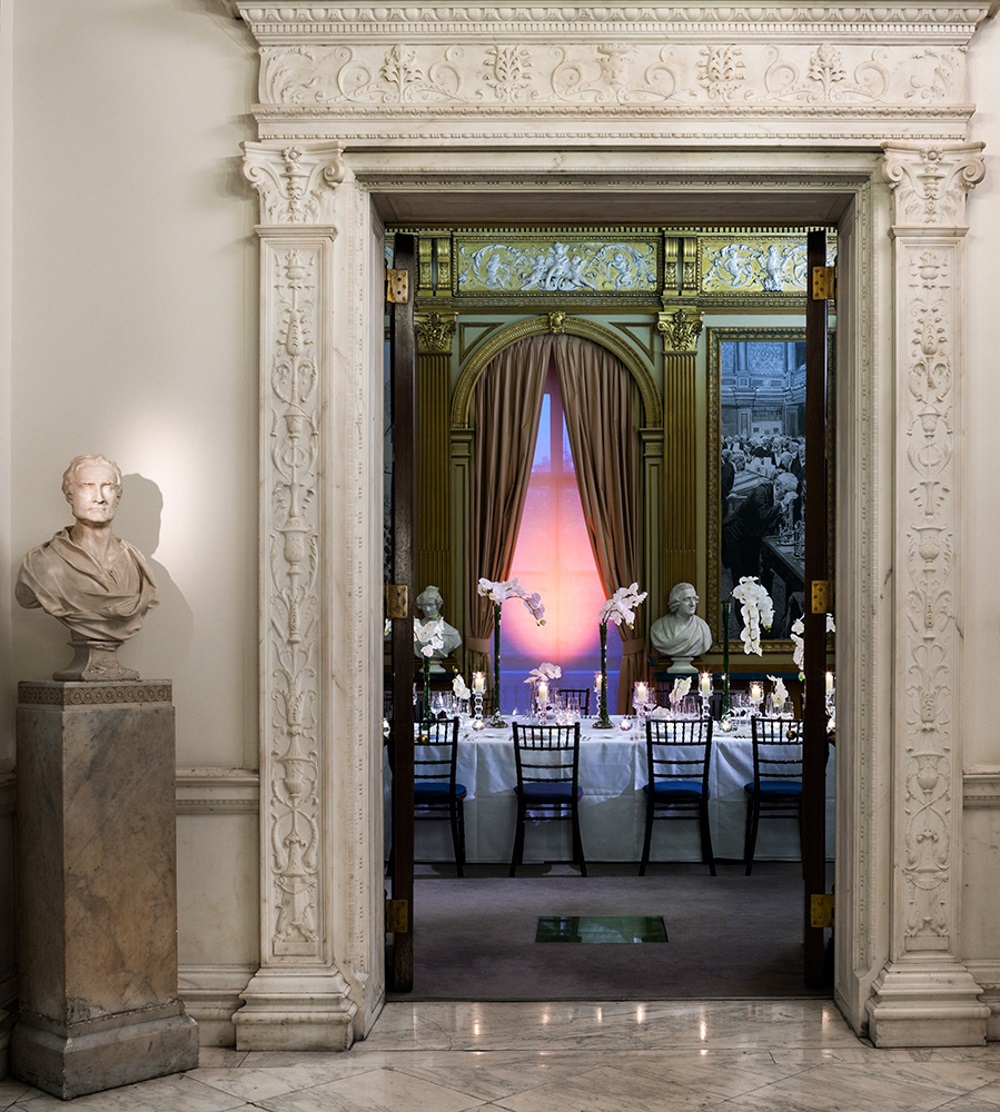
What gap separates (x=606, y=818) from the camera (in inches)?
324

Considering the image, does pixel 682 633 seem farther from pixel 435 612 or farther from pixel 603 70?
pixel 603 70

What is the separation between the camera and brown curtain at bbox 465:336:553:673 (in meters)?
11.9

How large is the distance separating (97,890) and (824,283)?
361 centimetres

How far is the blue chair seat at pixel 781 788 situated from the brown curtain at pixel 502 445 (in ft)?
13.9

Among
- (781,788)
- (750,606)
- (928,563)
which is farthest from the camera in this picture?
(750,606)

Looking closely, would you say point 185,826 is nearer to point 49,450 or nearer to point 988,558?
point 49,450

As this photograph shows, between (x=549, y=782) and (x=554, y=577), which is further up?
(x=554, y=577)

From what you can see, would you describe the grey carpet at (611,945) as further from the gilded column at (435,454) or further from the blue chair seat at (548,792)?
the gilded column at (435,454)

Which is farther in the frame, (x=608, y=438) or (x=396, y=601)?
(x=608, y=438)

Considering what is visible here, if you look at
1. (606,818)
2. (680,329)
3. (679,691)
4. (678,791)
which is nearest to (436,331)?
(680,329)

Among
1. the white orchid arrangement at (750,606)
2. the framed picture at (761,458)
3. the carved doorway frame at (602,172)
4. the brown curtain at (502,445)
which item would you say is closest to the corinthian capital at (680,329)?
the framed picture at (761,458)

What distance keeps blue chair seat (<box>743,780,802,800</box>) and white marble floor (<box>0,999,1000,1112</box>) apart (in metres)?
2.89

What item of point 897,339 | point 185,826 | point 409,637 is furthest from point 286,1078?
point 897,339

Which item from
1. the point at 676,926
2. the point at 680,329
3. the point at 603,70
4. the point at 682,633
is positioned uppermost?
the point at 680,329
